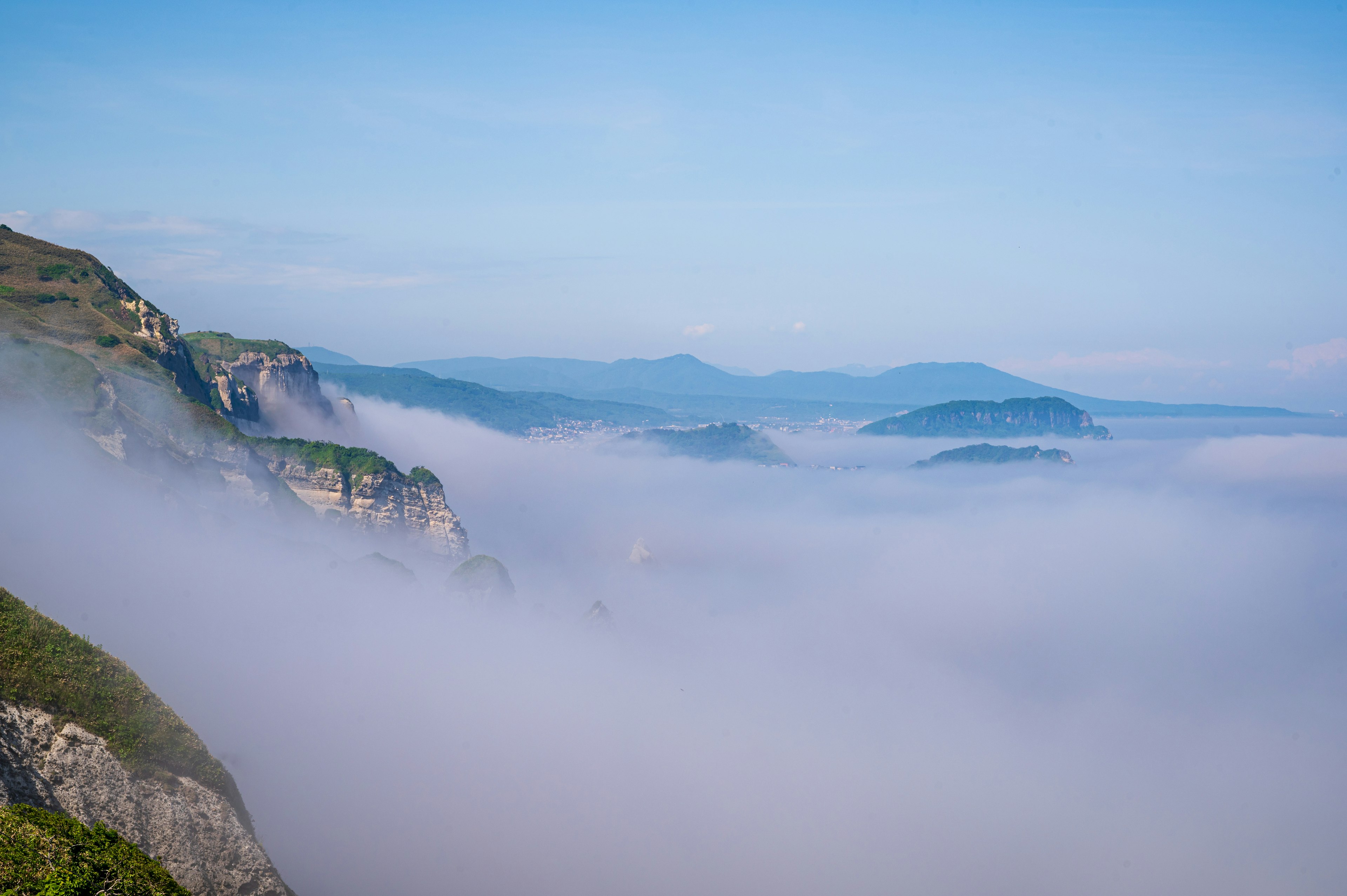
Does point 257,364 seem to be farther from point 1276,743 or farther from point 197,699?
point 1276,743

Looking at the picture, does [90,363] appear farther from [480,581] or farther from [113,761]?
[113,761]

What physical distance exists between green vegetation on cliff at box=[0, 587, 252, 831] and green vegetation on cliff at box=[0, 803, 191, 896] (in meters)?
5.22

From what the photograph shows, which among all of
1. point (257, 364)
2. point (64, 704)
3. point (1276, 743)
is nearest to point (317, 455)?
point (257, 364)

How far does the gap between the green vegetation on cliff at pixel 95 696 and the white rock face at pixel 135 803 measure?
14.7 inches

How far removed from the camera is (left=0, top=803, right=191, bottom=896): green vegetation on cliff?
14.6 meters

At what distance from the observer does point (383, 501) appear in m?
98.7

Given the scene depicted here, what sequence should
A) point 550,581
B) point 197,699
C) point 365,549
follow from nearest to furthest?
point 197,699
point 365,549
point 550,581

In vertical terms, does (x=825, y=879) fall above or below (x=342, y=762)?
below

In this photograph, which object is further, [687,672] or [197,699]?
[687,672]

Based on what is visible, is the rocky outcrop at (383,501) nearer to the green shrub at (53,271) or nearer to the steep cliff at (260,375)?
the steep cliff at (260,375)

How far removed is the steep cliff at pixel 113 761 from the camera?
68.9 ft

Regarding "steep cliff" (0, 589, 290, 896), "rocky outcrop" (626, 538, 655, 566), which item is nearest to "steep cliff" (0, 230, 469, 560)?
"steep cliff" (0, 589, 290, 896)

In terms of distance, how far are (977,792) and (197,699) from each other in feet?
381

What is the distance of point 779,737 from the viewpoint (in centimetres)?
11869
